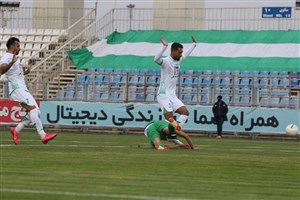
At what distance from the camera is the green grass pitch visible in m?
11.4

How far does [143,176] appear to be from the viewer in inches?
549

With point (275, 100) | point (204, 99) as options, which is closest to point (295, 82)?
point (275, 100)

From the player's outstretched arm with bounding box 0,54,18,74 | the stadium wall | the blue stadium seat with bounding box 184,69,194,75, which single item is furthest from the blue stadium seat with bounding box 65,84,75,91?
the player's outstretched arm with bounding box 0,54,18,74

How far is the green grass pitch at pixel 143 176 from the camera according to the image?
37.2 feet

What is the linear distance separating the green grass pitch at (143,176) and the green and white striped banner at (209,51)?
31.6m

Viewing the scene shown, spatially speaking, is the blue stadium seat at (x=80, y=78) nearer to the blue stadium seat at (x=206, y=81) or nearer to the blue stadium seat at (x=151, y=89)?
the blue stadium seat at (x=151, y=89)

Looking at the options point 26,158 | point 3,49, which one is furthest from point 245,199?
point 3,49

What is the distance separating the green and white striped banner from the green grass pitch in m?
31.6

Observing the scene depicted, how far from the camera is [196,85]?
151ft

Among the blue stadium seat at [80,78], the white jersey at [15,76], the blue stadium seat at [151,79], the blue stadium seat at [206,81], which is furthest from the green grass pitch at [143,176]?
the blue stadium seat at [80,78]

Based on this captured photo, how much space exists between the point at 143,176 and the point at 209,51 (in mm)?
39992

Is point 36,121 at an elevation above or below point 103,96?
above

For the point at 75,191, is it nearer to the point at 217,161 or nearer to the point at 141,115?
the point at 217,161

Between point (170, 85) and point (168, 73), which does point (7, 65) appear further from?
point (170, 85)
